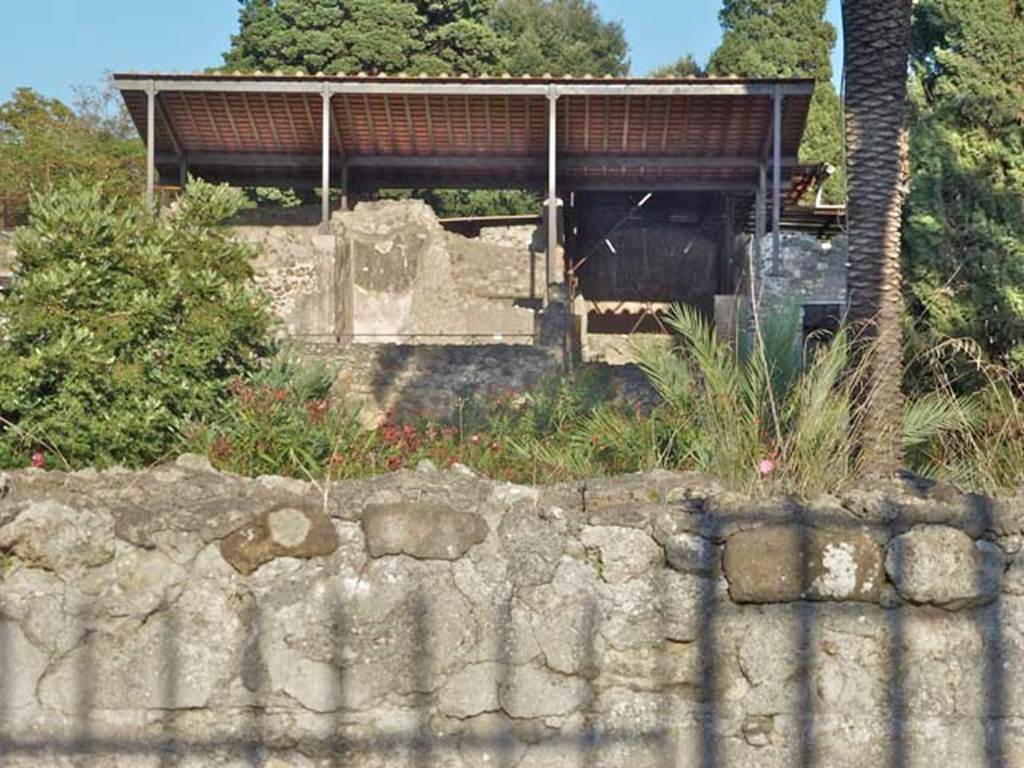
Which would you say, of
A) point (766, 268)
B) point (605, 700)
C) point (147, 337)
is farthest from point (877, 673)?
point (766, 268)

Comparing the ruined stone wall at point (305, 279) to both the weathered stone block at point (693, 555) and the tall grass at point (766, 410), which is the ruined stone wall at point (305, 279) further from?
the weathered stone block at point (693, 555)

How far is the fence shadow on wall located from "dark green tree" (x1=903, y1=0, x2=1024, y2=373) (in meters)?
6.04

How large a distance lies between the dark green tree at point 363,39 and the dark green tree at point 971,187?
21209mm

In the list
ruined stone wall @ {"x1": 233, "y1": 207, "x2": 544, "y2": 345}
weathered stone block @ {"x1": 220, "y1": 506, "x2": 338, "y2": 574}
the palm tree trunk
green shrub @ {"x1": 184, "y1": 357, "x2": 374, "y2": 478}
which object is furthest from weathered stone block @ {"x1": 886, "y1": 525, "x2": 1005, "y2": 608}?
ruined stone wall @ {"x1": 233, "y1": 207, "x2": 544, "y2": 345}

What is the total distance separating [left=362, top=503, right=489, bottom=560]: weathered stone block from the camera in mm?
4293

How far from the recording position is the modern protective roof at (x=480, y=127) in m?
18.4

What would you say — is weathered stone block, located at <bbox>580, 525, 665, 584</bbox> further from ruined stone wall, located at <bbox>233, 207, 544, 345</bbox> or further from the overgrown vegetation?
ruined stone wall, located at <bbox>233, 207, 544, 345</bbox>

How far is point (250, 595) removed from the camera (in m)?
4.25

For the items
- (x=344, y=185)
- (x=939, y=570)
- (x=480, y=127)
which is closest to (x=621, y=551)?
(x=939, y=570)

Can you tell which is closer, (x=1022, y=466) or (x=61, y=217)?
(x=1022, y=466)

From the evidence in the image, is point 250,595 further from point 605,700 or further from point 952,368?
point 952,368

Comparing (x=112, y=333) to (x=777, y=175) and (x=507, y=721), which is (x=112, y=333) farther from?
(x=777, y=175)

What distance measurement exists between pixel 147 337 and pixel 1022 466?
470 cm

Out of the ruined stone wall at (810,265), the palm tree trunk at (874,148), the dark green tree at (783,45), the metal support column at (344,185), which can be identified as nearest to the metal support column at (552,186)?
the ruined stone wall at (810,265)
